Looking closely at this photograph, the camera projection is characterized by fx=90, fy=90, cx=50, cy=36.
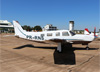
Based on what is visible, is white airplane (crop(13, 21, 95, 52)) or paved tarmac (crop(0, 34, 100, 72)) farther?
white airplane (crop(13, 21, 95, 52))

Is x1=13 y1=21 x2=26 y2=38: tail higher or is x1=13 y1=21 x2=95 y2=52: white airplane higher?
x1=13 y1=21 x2=26 y2=38: tail

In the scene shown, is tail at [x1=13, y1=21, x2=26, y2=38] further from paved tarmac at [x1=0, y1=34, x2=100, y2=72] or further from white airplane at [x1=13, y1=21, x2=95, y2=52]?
paved tarmac at [x1=0, y1=34, x2=100, y2=72]

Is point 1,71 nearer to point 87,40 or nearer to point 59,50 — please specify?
point 59,50

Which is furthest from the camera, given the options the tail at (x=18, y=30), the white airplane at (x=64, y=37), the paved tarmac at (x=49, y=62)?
the tail at (x=18, y=30)

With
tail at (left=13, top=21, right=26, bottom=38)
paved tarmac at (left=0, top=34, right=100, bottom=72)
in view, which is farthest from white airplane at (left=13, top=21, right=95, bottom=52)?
tail at (left=13, top=21, right=26, bottom=38)

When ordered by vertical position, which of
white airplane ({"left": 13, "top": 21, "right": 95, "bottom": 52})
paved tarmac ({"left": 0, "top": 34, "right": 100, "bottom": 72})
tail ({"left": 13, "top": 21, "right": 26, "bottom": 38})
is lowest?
paved tarmac ({"left": 0, "top": 34, "right": 100, "bottom": 72})

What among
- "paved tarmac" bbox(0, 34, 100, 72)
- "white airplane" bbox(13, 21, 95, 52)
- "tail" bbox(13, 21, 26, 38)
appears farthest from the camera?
"tail" bbox(13, 21, 26, 38)

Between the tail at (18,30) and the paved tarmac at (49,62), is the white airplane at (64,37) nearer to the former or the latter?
the paved tarmac at (49,62)

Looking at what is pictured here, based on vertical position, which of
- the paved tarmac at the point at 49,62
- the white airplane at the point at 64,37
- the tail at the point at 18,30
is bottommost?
the paved tarmac at the point at 49,62

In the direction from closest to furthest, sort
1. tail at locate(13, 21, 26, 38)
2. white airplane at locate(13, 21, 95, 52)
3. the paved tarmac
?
the paved tarmac
white airplane at locate(13, 21, 95, 52)
tail at locate(13, 21, 26, 38)

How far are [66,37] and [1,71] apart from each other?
23.2 ft

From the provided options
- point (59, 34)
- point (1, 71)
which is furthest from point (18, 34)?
point (1, 71)

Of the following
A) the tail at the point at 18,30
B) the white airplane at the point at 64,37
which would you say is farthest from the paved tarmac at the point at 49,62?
the tail at the point at 18,30

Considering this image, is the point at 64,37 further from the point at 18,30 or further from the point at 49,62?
the point at 18,30
